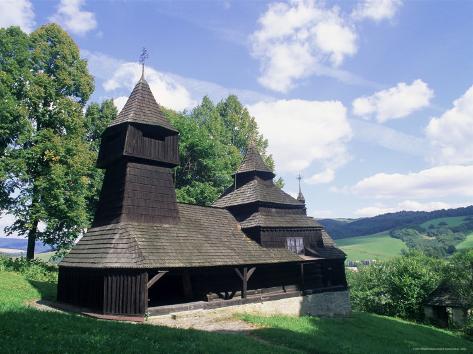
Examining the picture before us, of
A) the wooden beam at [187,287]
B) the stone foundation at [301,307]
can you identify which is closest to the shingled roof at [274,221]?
the stone foundation at [301,307]

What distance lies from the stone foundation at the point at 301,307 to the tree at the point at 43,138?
14.7 m

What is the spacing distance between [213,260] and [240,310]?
10.5ft

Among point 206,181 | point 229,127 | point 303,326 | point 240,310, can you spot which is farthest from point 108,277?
point 229,127

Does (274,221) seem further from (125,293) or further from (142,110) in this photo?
(125,293)

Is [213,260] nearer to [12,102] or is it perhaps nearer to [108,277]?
[108,277]

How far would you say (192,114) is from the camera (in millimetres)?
50531

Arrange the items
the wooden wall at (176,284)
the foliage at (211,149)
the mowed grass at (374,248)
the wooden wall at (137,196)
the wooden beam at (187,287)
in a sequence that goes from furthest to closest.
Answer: the mowed grass at (374,248) → the foliage at (211,149) → the wooden beam at (187,287) → the wooden wall at (137,196) → the wooden wall at (176,284)

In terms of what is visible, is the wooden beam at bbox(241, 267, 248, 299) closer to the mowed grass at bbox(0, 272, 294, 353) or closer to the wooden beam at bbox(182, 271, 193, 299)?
the wooden beam at bbox(182, 271, 193, 299)

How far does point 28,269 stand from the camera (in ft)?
83.8

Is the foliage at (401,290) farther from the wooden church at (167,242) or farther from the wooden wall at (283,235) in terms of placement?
the wooden wall at (283,235)

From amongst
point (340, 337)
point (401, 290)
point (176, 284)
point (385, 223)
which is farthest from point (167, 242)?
point (385, 223)

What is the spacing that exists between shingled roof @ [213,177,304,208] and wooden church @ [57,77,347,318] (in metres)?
0.10

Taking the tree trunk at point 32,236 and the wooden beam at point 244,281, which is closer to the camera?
the wooden beam at point 244,281

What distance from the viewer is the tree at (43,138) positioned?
2692 centimetres
